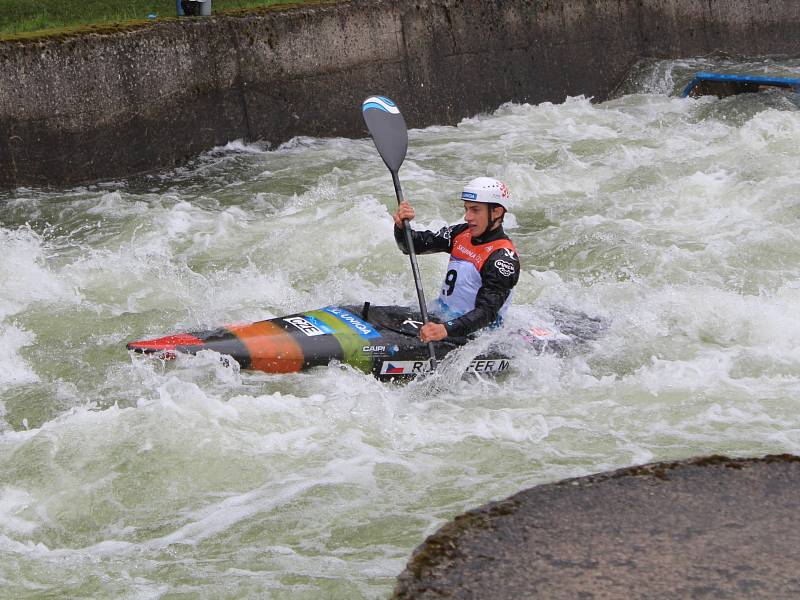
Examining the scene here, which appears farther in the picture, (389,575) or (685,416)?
(685,416)

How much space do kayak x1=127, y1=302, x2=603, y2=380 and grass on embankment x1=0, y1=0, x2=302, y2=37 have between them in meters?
5.42

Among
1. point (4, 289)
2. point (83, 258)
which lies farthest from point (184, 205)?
point (4, 289)

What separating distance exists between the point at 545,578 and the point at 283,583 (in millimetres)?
1008

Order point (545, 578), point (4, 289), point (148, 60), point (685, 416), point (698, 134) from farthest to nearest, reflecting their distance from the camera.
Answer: point (698, 134) → point (148, 60) → point (4, 289) → point (685, 416) → point (545, 578)

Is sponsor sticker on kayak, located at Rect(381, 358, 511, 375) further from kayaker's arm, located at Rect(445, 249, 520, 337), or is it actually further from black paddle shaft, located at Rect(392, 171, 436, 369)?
kayaker's arm, located at Rect(445, 249, 520, 337)

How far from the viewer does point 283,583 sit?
4.15 meters

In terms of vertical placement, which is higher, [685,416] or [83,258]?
[83,258]

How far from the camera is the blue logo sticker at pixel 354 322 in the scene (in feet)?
20.3

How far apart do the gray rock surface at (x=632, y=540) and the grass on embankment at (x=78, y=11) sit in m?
7.67

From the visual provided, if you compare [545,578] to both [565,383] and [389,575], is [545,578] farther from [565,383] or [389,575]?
[565,383]

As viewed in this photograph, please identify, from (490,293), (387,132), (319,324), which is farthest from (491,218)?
(387,132)

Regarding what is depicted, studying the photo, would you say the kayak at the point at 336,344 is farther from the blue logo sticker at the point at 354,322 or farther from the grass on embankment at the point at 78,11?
the grass on embankment at the point at 78,11

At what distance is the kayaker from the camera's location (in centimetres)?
615

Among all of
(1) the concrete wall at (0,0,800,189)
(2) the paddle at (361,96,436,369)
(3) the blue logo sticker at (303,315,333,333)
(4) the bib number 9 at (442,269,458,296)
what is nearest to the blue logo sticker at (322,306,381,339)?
(3) the blue logo sticker at (303,315,333,333)
